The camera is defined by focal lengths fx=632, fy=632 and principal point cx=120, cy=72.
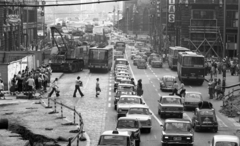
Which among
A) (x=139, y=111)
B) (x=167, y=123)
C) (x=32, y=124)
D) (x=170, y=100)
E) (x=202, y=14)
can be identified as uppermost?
(x=202, y=14)

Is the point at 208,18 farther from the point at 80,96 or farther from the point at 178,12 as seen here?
the point at 80,96

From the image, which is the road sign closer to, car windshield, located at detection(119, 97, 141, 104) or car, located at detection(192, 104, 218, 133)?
car windshield, located at detection(119, 97, 141, 104)

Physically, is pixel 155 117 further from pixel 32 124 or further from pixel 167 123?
pixel 167 123

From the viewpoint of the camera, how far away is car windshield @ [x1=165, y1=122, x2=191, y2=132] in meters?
27.7

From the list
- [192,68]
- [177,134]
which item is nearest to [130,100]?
[177,134]

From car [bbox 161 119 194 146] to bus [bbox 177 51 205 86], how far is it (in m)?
33.1

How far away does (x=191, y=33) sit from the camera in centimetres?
11262

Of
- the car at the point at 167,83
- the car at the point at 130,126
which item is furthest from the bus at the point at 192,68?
the car at the point at 130,126

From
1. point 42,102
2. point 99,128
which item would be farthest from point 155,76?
point 99,128

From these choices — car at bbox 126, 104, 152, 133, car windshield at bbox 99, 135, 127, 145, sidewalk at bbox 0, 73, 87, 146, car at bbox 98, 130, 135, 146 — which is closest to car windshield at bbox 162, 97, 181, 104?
car at bbox 126, 104, 152, 133

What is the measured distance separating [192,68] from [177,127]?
33371 mm

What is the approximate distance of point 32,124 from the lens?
110 ft

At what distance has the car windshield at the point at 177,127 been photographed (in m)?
27.7

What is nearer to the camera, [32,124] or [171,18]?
[32,124]
